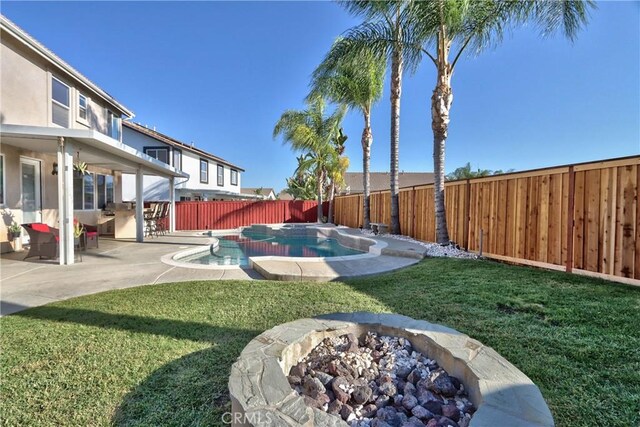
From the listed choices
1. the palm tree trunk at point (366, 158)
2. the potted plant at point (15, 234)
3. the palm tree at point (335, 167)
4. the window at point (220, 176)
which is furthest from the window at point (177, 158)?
the palm tree trunk at point (366, 158)

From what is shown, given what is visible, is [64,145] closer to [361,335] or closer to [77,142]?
[77,142]

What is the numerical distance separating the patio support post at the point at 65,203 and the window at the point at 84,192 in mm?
5723

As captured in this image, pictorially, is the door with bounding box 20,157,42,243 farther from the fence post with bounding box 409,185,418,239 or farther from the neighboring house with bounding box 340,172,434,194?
the neighboring house with bounding box 340,172,434,194

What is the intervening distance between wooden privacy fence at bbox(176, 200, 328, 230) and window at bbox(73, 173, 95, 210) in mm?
6812

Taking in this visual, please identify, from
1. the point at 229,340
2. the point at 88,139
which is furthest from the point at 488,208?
the point at 88,139

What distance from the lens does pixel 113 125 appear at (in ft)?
48.6

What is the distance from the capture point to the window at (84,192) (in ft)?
39.5

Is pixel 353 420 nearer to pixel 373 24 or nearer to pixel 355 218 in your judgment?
pixel 373 24

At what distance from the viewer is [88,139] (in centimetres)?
742

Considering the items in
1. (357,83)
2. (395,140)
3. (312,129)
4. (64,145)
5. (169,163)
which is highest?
(357,83)

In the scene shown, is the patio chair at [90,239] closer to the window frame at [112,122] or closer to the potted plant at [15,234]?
the potted plant at [15,234]

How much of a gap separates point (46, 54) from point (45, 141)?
12.3 feet

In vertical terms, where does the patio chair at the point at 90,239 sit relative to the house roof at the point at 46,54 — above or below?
below

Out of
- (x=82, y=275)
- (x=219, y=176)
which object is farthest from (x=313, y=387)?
(x=219, y=176)
